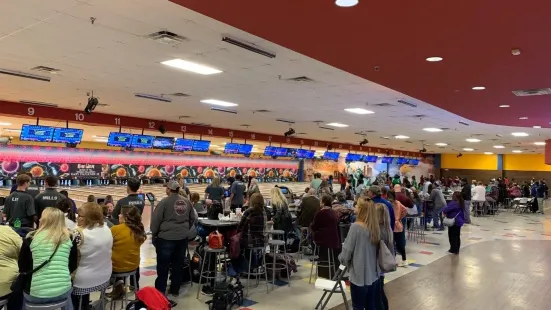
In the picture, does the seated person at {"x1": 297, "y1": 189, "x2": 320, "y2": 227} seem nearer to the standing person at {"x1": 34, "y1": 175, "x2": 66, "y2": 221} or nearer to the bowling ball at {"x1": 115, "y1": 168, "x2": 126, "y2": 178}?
the standing person at {"x1": 34, "y1": 175, "x2": 66, "y2": 221}

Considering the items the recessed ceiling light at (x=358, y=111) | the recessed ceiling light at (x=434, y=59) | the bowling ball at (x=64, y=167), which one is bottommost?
the bowling ball at (x=64, y=167)

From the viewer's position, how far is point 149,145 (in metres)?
12.4

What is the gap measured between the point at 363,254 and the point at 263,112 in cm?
739

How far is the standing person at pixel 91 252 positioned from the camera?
11.0 ft

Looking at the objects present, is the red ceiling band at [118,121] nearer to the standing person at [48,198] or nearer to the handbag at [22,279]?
the standing person at [48,198]

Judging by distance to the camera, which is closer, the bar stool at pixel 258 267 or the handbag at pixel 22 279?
the handbag at pixel 22 279

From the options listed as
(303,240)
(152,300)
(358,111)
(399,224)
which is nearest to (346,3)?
(152,300)

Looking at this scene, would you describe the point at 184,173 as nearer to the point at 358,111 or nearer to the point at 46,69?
the point at 358,111

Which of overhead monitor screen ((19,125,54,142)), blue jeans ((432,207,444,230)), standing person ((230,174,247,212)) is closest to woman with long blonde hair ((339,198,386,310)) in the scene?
standing person ((230,174,247,212))

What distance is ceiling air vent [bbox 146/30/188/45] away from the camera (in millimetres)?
4320

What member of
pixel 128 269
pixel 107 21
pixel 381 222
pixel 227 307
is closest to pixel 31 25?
pixel 107 21

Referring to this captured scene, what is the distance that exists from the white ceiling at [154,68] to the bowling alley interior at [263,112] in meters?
0.03

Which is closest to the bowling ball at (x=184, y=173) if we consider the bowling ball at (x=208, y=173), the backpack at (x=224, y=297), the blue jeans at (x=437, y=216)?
the bowling ball at (x=208, y=173)

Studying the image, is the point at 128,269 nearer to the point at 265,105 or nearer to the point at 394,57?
the point at 394,57
